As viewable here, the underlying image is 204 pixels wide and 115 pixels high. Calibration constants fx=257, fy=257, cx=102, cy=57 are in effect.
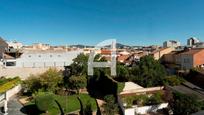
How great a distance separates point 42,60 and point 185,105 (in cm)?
3116

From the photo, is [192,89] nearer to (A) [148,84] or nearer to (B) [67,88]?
(A) [148,84]

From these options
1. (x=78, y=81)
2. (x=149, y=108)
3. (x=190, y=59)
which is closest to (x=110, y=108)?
(x=149, y=108)

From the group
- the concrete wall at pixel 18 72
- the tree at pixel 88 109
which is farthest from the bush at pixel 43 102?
the concrete wall at pixel 18 72

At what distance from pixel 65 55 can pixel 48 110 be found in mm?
22848

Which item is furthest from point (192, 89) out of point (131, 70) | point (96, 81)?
point (96, 81)

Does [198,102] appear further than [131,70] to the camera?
No

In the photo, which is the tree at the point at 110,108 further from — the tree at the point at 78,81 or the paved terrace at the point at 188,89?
the paved terrace at the point at 188,89

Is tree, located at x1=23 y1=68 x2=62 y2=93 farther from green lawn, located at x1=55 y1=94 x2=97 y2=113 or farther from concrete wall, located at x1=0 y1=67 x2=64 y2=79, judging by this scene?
concrete wall, located at x1=0 y1=67 x2=64 y2=79

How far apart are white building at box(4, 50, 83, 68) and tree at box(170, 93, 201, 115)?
26986mm

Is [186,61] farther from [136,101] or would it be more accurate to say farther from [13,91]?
[13,91]

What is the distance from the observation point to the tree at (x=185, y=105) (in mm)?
24391

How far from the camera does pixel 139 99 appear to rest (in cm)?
2880

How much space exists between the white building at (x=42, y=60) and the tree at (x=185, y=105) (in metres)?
27.0

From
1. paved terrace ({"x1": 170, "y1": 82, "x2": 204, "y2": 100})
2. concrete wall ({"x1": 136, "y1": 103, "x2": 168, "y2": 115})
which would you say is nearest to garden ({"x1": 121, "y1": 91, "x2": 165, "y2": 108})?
concrete wall ({"x1": 136, "y1": 103, "x2": 168, "y2": 115})
